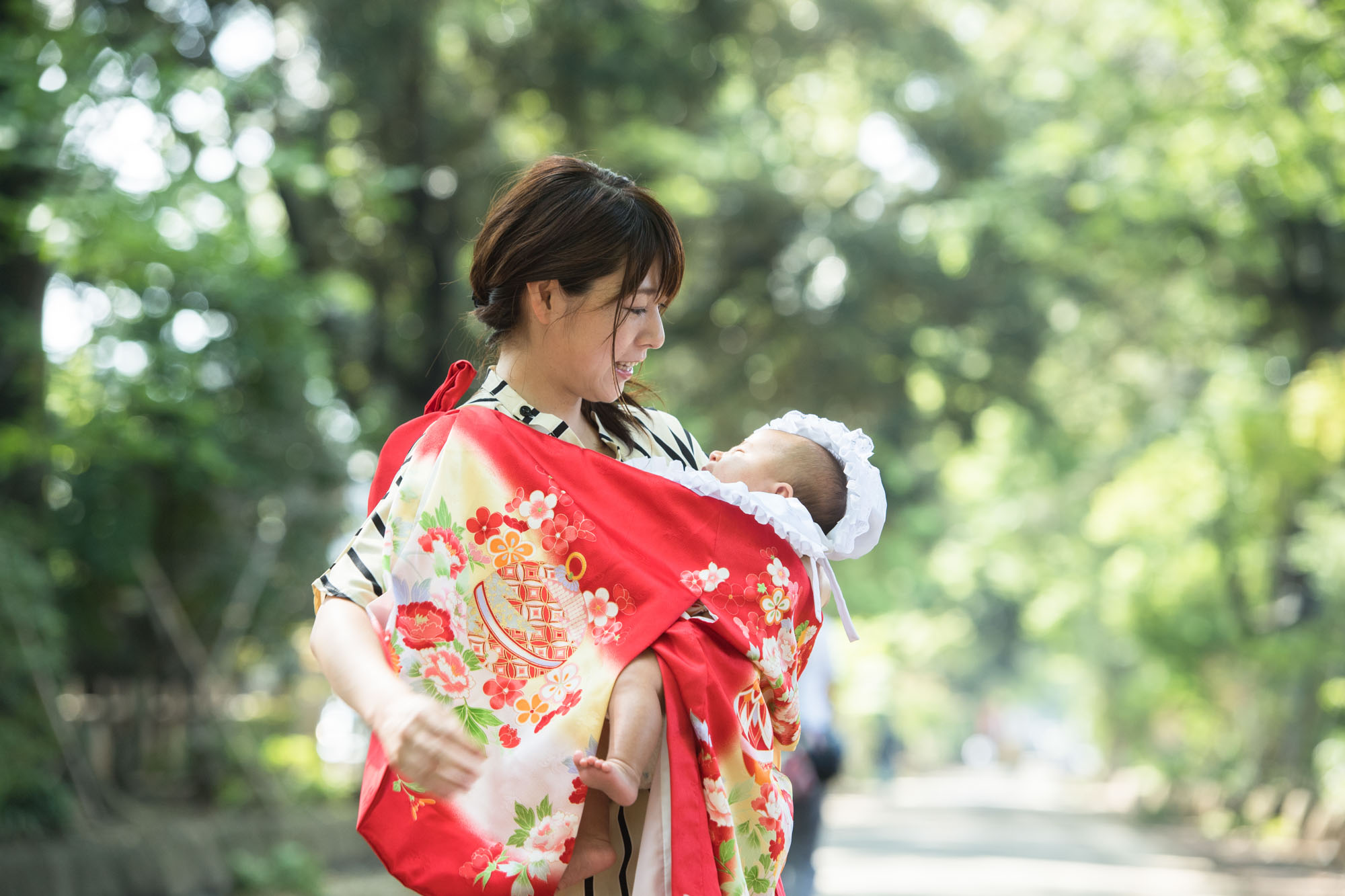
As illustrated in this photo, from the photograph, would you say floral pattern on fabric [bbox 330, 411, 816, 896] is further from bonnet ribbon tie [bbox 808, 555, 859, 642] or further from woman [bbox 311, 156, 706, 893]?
bonnet ribbon tie [bbox 808, 555, 859, 642]

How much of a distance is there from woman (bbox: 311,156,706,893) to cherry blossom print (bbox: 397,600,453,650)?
0.06 m

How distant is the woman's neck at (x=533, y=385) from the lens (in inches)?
92.0

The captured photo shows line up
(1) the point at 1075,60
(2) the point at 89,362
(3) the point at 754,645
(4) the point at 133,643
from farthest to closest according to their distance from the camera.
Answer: (1) the point at 1075,60 < (4) the point at 133,643 < (2) the point at 89,362 < (3) the point at 754,645

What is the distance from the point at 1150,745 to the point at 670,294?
30.1 meters

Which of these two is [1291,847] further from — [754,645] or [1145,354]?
[754,645]

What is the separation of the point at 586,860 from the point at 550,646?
1.07 ft

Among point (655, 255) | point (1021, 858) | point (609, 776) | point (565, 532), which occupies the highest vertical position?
point (655, 255)

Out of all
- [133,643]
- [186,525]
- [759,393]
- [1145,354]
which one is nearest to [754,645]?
[186,525]

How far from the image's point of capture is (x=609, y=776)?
2018 mm

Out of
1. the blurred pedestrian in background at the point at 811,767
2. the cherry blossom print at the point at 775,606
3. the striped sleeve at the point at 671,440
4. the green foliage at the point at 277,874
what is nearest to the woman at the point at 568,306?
the striped sleeve at the point at 671,440

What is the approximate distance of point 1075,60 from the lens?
15.5m

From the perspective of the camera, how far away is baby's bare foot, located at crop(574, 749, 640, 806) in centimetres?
202

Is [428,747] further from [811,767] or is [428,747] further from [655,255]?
[811,767]

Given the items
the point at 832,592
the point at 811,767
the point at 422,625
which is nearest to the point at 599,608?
the point at 422,625
